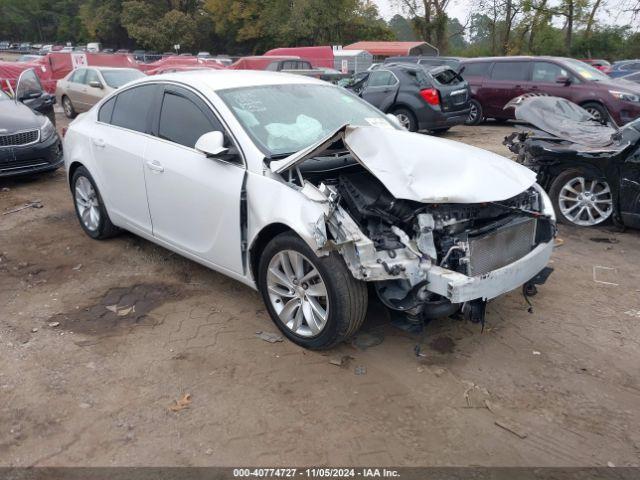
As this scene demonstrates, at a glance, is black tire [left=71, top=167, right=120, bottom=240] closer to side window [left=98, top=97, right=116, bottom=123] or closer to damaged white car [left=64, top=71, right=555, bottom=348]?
side window [left=98, top=97, right=116, bottom=123]

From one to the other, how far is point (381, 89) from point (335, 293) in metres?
9.79

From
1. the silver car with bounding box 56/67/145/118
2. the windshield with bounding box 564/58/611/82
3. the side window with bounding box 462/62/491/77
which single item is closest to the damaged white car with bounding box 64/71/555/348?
the windshield with bounding box 564/58/611/82

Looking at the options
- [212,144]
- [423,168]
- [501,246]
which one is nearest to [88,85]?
[212,144]

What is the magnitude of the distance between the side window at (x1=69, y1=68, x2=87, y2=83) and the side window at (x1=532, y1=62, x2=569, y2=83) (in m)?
11.6

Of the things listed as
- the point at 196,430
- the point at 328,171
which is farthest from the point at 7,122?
the point at 196,430

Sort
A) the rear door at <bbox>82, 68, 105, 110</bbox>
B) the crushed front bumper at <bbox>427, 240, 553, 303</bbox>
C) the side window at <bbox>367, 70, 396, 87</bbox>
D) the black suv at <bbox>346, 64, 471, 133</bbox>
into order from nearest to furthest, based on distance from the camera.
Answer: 1. the crushed front bumper at <bbox>427, 240, 553, 303</bbox>
2. the black suv at <bbox>346, 64, 471, 133</bbox>
3. the side window at <bbox>367, 70, 396, 87</bbox>
4. the rear door at <bbox>82, 68, 105, 110</bbox>

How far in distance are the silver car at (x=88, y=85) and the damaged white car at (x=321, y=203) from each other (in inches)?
407

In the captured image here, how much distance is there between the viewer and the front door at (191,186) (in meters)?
3.82

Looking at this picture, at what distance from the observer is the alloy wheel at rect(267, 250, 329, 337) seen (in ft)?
11.3

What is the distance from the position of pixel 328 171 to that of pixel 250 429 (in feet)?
5.83

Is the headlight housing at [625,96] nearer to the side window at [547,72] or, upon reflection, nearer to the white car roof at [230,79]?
the side window at [547,72]

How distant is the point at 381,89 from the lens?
12.2m

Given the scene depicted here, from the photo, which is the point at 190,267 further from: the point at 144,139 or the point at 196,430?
the point at 196,430

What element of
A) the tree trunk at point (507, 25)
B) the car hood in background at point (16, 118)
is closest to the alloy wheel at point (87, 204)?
the car hood in background at point (16, 118)
